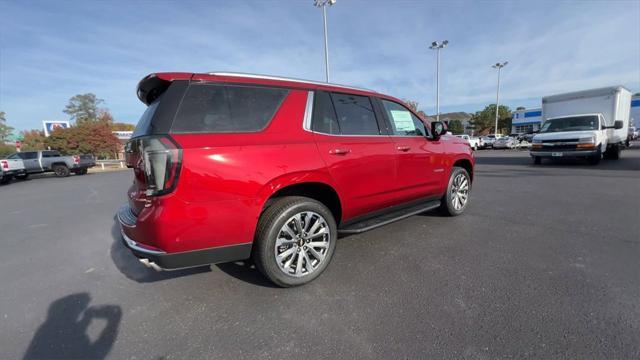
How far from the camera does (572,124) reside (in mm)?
11188

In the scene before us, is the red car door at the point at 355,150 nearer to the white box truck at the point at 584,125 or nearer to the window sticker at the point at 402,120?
the window sticker at the point at 402,120

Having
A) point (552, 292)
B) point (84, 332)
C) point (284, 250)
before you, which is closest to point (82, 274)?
point (84, 332)

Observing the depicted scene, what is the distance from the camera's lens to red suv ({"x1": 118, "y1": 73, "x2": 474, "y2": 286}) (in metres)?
2.06

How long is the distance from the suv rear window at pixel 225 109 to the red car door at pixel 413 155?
1680mm

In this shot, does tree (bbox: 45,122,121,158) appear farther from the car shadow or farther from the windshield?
the windshield

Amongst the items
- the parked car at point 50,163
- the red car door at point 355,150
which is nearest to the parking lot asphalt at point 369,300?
the red car door at point 355,150

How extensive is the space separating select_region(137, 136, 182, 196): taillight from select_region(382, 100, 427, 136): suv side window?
2.51 m

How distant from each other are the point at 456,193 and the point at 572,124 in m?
10.5

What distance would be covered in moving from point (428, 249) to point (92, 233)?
5123 mm

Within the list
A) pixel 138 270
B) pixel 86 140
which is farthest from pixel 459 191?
pixel 86 140

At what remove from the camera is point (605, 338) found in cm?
186

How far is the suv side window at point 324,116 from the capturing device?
9.19 feet

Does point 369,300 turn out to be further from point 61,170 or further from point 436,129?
point 61,170

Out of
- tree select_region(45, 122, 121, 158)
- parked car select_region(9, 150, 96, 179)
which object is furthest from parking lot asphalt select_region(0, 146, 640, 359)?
tree select_region(45, 122, 121, 158)
